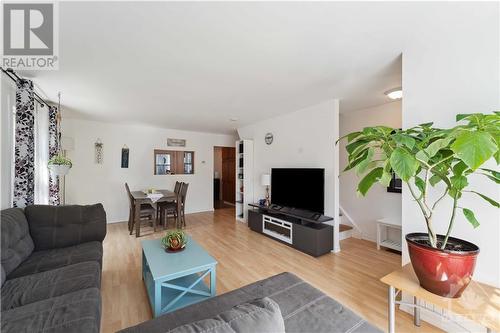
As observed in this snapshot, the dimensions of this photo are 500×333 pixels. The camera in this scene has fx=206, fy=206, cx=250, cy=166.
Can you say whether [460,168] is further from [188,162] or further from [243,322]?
[188,162]

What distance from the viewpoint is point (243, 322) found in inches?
26.9

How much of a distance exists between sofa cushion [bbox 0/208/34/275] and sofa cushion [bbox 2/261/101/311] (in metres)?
0.21

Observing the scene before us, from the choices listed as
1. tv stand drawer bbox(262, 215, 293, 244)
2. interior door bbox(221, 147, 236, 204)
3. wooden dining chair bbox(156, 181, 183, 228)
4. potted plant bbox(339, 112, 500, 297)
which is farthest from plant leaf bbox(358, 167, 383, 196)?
interior door bbox(221, 147, 236, 204)

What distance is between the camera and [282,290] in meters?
1.41

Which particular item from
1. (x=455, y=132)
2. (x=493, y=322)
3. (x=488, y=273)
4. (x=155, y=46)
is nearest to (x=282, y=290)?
(x=493, y=322)

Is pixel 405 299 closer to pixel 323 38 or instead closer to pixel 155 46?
pixel 323 38

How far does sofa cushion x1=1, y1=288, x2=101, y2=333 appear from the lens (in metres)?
1.12

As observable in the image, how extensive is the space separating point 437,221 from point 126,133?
610 centimetres

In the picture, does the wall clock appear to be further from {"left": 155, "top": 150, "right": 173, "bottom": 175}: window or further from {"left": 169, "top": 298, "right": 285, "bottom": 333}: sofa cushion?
{"left": 169, "top": 298, "right": 285, "bottom": 333}: sofa cushion

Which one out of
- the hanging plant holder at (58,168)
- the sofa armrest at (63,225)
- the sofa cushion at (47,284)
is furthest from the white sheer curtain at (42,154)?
the sofa cushion at (47,284)

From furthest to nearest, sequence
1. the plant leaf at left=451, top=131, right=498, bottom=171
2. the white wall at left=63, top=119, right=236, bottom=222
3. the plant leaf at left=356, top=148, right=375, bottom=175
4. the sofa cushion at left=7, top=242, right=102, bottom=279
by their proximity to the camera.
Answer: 1. the white wall at left=63, top=119, right=236, bottom=222
2. the sofa cushion at left=7, top=242, right=102, bottom=279
3. the plant leaf at left=356, top=148, right=375, bottom=175
4. the plant leaf at left=451, top=131, right=498, bottom=171

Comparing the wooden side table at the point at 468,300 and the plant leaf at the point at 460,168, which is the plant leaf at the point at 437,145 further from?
the wooden side table at the point at 468,300

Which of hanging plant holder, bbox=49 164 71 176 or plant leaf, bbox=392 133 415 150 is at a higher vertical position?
plant leaf, bbox=392 133 415 150

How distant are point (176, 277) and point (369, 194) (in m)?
3.55
